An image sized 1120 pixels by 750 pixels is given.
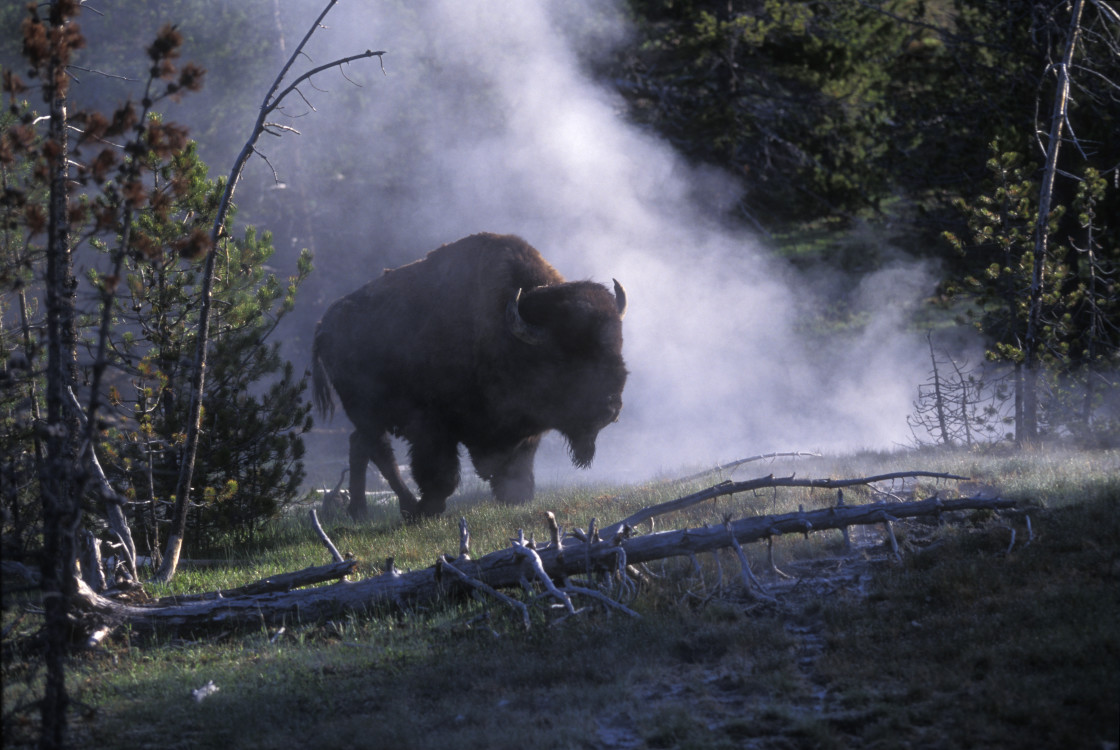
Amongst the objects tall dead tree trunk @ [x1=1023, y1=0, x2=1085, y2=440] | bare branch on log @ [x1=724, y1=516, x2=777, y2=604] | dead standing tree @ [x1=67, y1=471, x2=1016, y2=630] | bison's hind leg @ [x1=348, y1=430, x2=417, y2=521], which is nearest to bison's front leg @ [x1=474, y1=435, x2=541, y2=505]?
bison's hind leg @ [x1=348, y1=430, x2=417, y2=521]

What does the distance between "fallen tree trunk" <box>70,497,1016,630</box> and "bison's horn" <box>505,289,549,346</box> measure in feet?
9.91

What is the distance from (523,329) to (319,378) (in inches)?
137

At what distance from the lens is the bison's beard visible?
27.3ft

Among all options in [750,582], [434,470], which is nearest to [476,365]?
[434,470]

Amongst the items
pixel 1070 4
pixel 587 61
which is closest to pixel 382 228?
pixel 587 61

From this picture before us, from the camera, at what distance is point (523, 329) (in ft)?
26.2

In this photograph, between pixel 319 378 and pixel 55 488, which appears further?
pixel 319 378

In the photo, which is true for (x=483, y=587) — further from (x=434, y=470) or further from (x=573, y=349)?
(x=434, y=470)

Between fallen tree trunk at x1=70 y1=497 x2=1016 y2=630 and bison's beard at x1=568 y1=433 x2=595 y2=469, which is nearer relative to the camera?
fallen tree trunk at x1=70 y1=497 x2=1016 y2=630

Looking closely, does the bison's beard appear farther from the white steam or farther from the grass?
the white steam

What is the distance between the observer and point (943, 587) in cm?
445

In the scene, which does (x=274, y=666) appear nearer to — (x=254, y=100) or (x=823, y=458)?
(x=823, y=458)

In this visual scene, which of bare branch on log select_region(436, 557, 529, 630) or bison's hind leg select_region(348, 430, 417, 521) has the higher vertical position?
bison's hind leg select_region(348, 430, 417, 521)

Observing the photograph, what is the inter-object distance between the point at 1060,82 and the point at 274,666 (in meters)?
8.20
